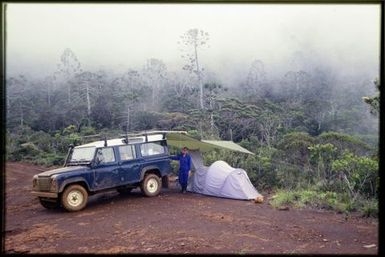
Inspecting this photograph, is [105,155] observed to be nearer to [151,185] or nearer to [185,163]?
[151,185]

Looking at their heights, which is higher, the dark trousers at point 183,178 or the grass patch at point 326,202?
the dark trousers at point 183,178

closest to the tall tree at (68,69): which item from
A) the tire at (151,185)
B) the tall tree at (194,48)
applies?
the tall tree at (194,48)

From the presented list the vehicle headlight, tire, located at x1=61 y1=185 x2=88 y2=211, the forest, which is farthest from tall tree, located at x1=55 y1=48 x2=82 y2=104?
the vehicle headlight

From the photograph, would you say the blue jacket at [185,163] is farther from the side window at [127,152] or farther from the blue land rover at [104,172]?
the side window at [127,152]

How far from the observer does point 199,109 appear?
22.8 metres

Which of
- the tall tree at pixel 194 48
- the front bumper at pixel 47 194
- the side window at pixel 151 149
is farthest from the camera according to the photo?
the tall tree at pixel 194 48

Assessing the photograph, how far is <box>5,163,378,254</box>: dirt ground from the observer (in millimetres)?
6270

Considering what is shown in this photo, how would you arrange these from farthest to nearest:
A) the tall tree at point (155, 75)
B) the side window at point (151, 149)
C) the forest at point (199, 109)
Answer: the tall tree at point (155, 75)
the forest at point (199, 109)
the side window at point (151, 149)

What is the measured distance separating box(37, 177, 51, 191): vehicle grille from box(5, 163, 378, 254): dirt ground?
0.70 meters

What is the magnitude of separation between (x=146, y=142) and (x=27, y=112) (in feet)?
53.1

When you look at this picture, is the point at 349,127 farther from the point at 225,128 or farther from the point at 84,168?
the point at 84,168

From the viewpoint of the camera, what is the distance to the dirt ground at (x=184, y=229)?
6270 mm

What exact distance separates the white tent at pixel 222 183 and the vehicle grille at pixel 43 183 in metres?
4.80

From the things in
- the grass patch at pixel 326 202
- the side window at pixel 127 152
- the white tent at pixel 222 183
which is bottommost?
the grass patch at pixel 326 202
